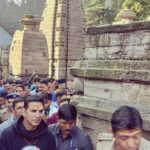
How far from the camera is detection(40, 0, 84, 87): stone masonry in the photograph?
62.7ft

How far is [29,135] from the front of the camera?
3.87 meters

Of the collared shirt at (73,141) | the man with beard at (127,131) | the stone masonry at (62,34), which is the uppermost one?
the stone masonry at (62,34)

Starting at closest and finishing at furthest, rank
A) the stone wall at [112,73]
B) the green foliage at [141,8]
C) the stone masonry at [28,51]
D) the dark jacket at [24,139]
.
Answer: the dark jacket at [24,139], the stone wall at [112,73], the stone masonry at [28,51], the green foliage at [141,8]

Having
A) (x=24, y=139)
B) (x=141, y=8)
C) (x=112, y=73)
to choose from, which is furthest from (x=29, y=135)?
(x=141, y=8)

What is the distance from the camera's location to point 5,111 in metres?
5.97

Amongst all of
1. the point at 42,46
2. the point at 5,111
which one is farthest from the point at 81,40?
the point at 5,111

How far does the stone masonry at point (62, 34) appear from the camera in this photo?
1910 centimetres

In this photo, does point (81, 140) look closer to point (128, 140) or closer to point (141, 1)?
point (128, 140)

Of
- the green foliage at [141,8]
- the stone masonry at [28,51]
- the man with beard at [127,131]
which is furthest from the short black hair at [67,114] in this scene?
the green foliage at [141,8]

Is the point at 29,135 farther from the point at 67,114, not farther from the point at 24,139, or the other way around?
the point at 67,114

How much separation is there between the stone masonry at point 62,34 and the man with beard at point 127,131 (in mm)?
16015

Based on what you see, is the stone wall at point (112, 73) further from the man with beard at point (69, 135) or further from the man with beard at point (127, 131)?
the man with beard at point (127, 131)

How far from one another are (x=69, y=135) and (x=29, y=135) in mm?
551

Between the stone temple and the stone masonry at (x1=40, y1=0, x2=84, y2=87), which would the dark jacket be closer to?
the stone temple
